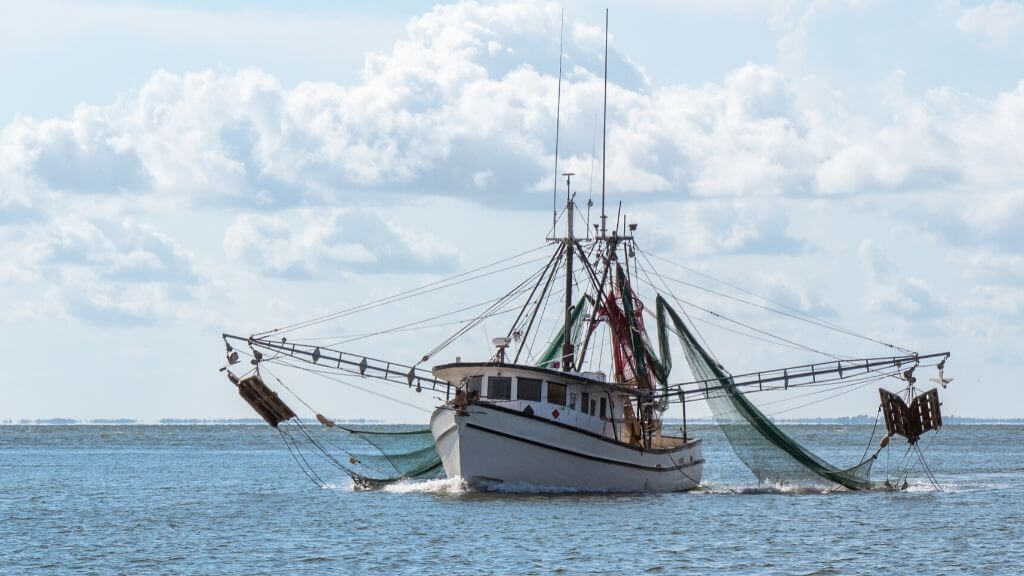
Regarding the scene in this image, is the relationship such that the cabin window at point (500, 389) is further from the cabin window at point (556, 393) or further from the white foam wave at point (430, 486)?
the white foam wave at point (430, 486)

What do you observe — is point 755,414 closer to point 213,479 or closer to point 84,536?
point 84,536

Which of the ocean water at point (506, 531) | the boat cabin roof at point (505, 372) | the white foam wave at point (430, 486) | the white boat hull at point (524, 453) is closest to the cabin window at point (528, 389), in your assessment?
the boat cabin roof at point (505, 372)

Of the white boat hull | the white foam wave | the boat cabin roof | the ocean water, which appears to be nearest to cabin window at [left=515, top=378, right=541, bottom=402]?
the boat cabin roof

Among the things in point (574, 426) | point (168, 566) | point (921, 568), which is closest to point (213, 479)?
point (574, 426)

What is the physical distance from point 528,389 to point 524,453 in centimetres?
200

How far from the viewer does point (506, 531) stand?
37.9 m

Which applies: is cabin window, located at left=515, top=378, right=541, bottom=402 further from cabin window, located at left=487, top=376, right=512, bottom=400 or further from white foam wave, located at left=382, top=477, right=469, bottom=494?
white foam wave, located at left=382, top=477, right=469, bottom=494

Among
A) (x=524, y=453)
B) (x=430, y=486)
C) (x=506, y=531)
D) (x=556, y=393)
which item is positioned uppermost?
(x=556, y=393)

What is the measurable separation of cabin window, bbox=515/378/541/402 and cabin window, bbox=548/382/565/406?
44 cm

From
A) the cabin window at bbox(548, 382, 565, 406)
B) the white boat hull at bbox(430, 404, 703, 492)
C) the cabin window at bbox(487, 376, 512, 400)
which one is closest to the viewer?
the white boat hull at bbox(430, 404, 703, 492)

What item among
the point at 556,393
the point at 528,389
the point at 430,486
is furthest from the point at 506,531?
the point at 430,486

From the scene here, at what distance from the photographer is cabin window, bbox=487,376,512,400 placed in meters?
45.2

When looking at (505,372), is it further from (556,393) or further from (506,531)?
(506,531)

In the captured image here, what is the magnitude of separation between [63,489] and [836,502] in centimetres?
3304
